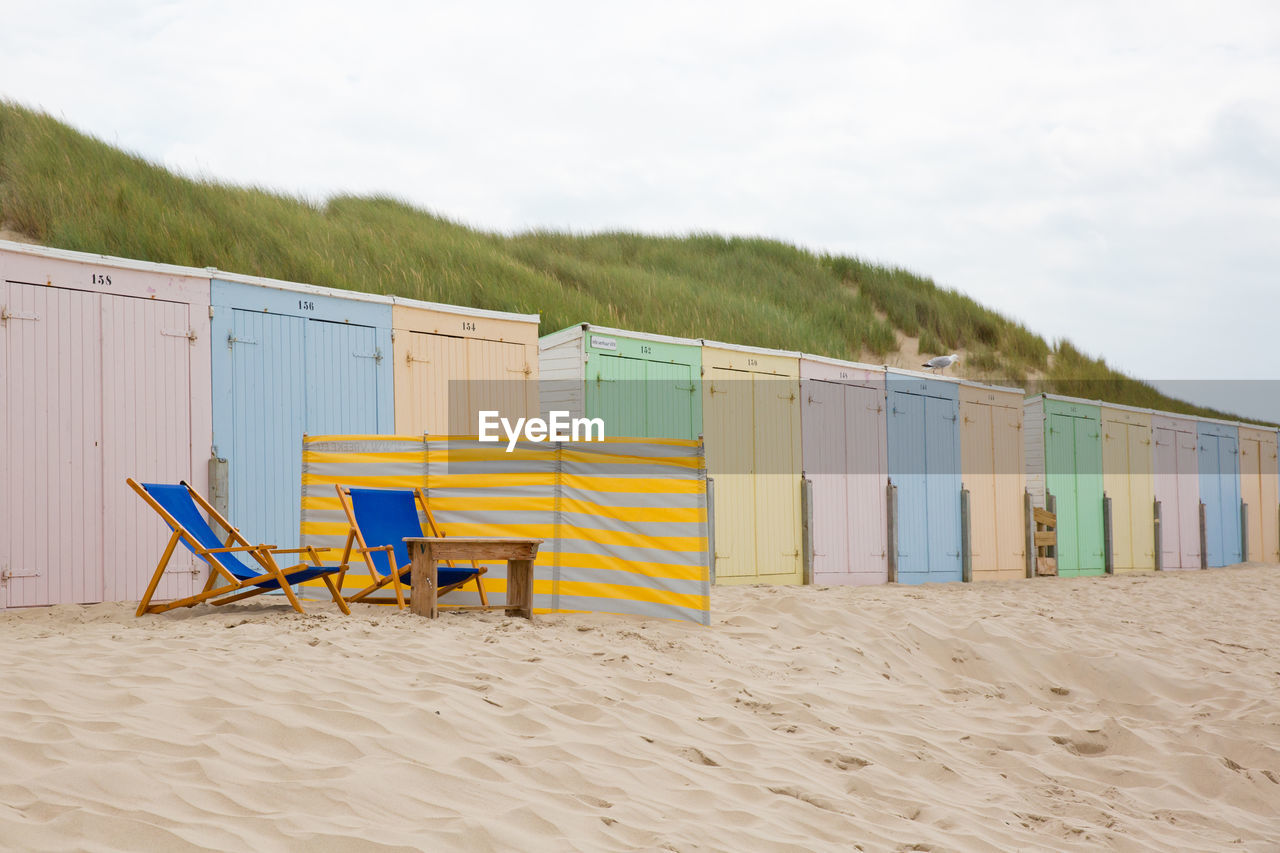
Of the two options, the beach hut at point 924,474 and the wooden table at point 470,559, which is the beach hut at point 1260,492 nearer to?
the beach hut at point 924,474

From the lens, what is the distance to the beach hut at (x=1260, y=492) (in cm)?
1803

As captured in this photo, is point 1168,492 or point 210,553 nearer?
point 210,553

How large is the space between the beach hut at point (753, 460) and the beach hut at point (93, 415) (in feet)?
14.3

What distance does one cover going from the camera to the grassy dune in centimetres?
1237

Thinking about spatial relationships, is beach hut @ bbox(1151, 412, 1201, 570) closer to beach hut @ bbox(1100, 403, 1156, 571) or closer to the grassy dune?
beach hut @ bbox(1100, 403, 1156, 571)

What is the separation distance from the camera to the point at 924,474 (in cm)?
1187

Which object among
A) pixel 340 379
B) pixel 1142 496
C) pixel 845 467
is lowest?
pixel 1142 496

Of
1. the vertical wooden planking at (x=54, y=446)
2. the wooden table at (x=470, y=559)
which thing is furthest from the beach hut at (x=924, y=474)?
the vertical wooden planking at (x=54, y=446)

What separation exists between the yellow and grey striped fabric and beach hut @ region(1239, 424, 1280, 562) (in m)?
15.1

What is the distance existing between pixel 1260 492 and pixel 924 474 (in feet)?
32.4

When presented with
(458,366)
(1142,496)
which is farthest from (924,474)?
(458,366)

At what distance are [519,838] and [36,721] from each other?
4.74 ft

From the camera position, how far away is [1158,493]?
15.9 m

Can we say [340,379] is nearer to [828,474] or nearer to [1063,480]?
[828,474]
